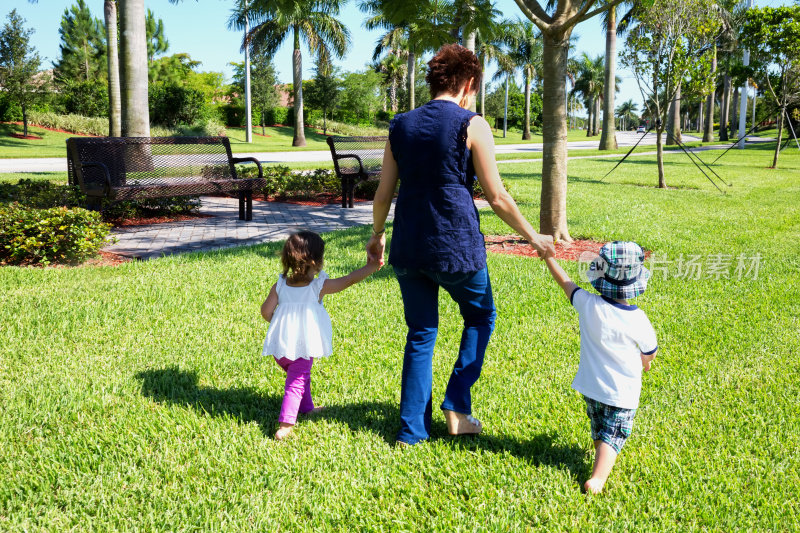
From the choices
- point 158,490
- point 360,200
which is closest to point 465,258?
point 158,490

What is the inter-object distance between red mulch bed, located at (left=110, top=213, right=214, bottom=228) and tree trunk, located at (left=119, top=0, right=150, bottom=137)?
1.77 m

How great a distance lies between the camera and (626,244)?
2.44m

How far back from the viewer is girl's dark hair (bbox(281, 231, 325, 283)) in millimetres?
2938

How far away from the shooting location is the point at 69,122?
37.8 m

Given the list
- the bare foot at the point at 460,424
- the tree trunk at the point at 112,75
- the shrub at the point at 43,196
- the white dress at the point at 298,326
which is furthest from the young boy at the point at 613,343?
the tree trunk at the point at 112,75

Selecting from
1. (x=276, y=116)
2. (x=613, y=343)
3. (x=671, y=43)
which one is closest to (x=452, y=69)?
(x=613, y=343)

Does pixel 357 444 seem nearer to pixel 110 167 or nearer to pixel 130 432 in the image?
pixel 130 432

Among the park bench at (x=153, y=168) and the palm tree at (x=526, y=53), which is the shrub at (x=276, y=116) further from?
the park bench at (x=153, y=168)

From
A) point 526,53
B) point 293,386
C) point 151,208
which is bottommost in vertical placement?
point 293,386

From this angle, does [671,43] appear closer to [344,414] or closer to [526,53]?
[344,414]

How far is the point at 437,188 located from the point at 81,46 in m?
64.1

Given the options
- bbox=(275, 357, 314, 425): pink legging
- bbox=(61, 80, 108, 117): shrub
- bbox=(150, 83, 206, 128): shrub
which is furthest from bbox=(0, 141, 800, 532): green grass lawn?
bbox=(61, 80, 108, 117): shrub

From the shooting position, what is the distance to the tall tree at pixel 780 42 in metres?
18.4

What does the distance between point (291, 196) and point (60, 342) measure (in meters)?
8.63
